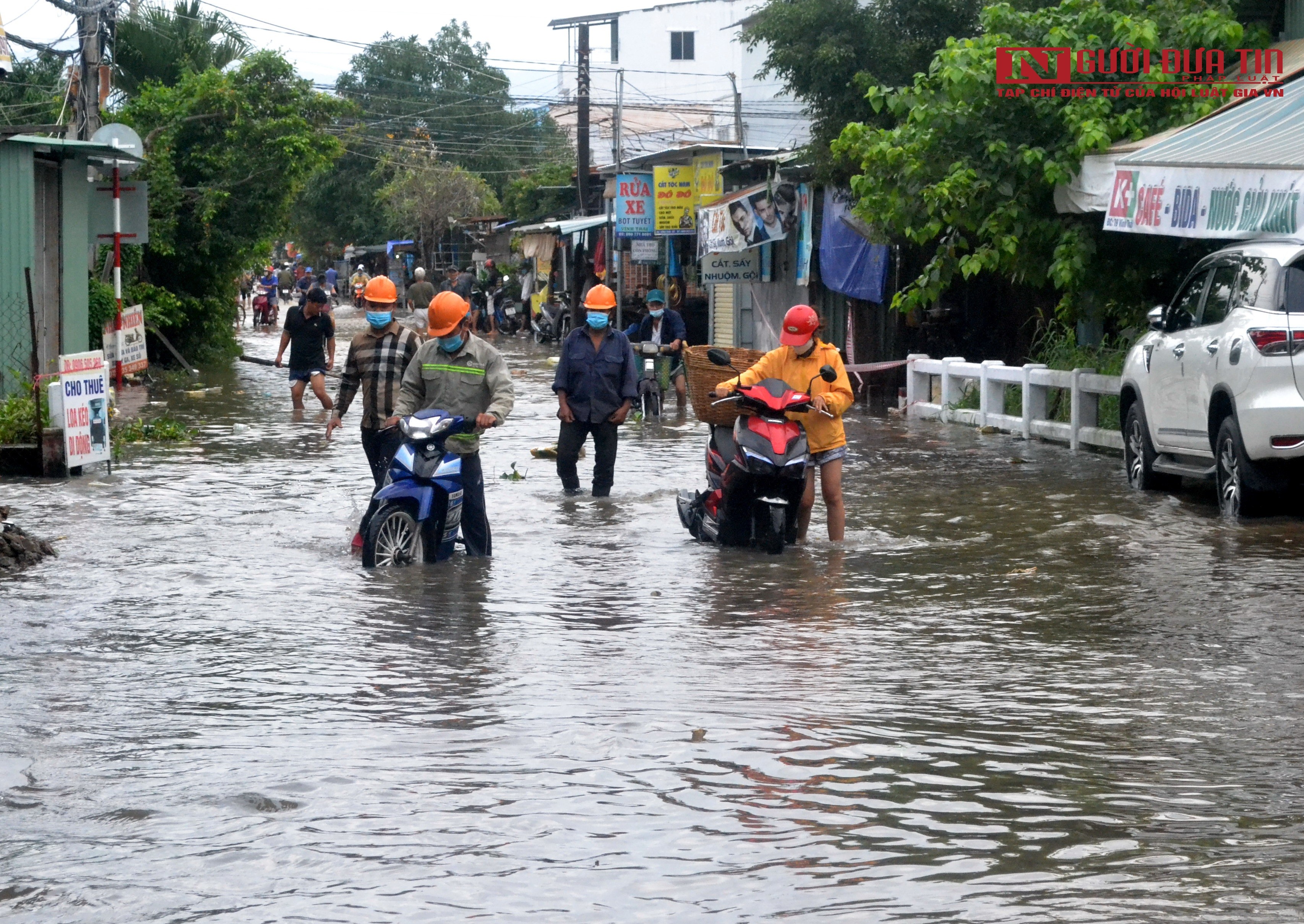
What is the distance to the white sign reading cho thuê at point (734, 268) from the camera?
3030 centimetres

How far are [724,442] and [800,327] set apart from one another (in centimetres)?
86

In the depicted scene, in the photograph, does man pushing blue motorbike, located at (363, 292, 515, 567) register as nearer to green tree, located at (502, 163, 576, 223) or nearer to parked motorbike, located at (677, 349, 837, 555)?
parked motorbike, located at (677, 349, 837, 555)

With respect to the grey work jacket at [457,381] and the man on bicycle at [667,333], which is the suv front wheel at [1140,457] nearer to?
the grey work jacket at [457,381]

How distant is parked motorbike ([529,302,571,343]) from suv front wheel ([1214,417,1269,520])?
3138 centimetres

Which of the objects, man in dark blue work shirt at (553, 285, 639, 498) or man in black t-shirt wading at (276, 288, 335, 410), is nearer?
man in dark blue work shirt at (553, 285, 639, 498)

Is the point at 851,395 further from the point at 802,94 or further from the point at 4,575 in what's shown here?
the point at 802,94

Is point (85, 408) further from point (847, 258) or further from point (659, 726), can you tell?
point (847, 258)

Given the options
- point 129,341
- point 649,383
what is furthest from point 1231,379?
point 129,341

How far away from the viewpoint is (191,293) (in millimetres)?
30328

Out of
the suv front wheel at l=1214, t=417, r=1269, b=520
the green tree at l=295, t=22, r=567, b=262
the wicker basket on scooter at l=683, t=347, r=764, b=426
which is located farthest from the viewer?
the green tree at l=295, t=22, r=567, b=262

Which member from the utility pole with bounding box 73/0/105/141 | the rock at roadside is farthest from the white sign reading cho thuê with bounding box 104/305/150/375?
the rock at roadside

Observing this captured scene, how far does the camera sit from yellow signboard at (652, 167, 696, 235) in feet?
111

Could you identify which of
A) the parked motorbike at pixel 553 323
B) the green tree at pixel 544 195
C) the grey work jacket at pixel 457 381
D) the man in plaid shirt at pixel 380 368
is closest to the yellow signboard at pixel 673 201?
the parked motorbike at pixel 553 323

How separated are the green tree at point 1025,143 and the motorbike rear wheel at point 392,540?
8106 mm
